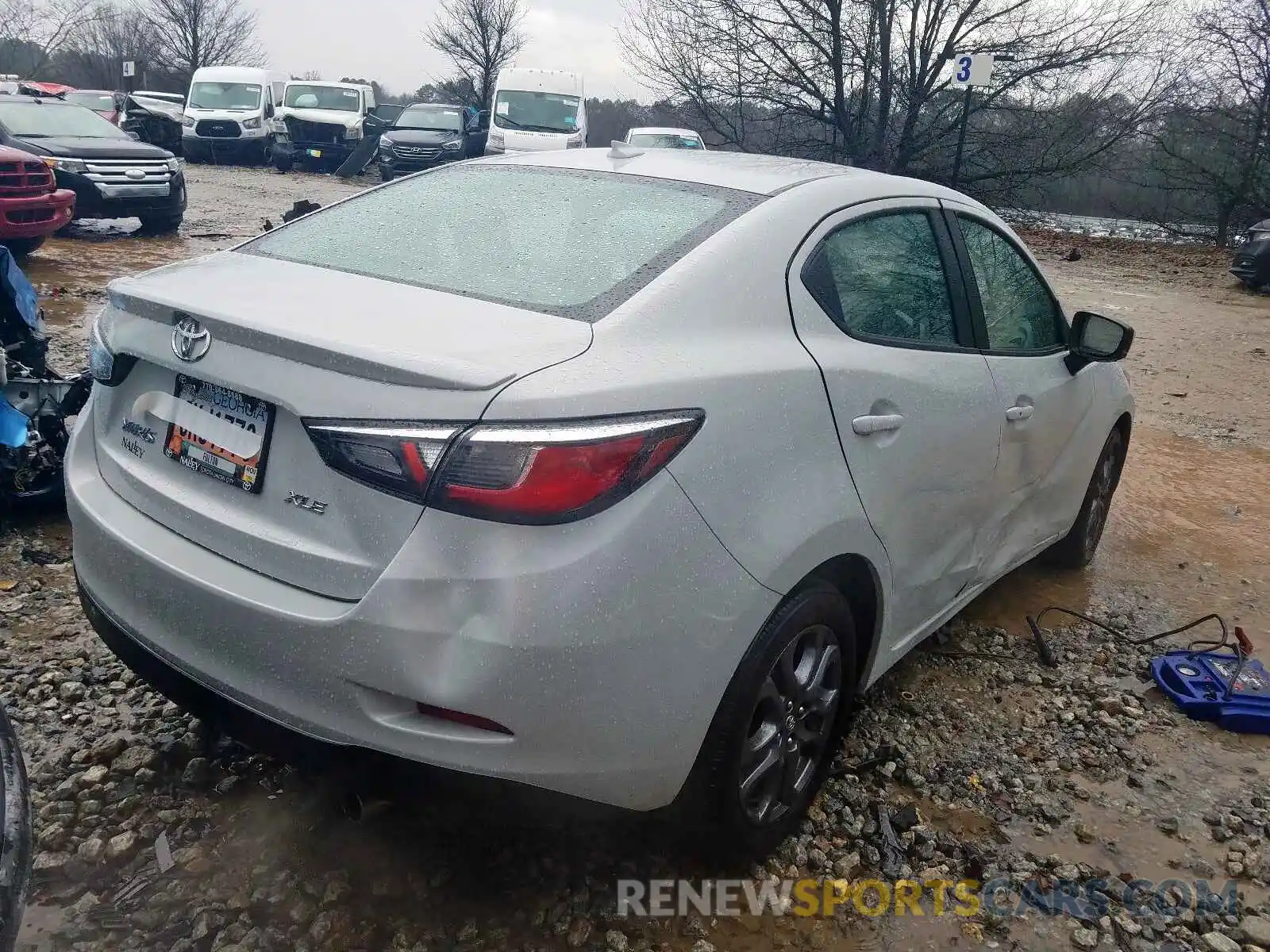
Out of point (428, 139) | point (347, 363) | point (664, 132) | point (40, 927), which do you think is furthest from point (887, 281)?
point (428, 139)

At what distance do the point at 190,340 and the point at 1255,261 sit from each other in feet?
56.9

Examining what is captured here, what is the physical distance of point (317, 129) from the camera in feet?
82.0

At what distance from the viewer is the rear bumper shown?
9969 mm

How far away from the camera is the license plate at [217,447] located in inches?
76.7

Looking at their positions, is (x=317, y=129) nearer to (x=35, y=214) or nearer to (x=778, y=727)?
(x=35, y=214)

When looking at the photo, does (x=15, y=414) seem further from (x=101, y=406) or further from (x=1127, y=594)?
(x=1127, y=594)

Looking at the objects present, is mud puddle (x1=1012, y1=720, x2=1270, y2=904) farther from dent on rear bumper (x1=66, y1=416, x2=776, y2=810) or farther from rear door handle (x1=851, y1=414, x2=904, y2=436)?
dent on rear bumper (x1=66, y1=416, x2=776, y2=810)

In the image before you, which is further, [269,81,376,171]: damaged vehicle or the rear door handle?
[269,81,376,171]: damaged vehicle

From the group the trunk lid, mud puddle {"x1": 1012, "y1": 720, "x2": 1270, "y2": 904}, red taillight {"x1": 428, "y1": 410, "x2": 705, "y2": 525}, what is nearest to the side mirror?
mud puddle {"x1": 1012, "y1": 720, "x2": 1270, "y2": 904}

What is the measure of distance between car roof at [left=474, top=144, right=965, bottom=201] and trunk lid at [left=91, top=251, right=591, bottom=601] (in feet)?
2.89

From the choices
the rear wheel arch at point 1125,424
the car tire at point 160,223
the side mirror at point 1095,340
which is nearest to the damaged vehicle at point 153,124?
the car tire at point 160,223

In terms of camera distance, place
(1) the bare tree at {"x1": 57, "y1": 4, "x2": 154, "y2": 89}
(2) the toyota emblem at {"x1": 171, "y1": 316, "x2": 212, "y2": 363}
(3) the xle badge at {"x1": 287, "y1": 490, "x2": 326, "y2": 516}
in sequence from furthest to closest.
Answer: (1) the bare tree at {"x1": 57, "y1": 4, "x2": 154, "y2": 89} → (2) the toyota emblem at {"x1": 171, "y1": 316, "x2": 212, "y2": 363} → (3) the xle badge at {"x1": 287, "y1": 490, "x2": 326, "y2": 516}

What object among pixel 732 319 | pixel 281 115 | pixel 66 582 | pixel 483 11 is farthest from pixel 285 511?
pixel 483 11

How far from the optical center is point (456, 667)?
68.8 inches
